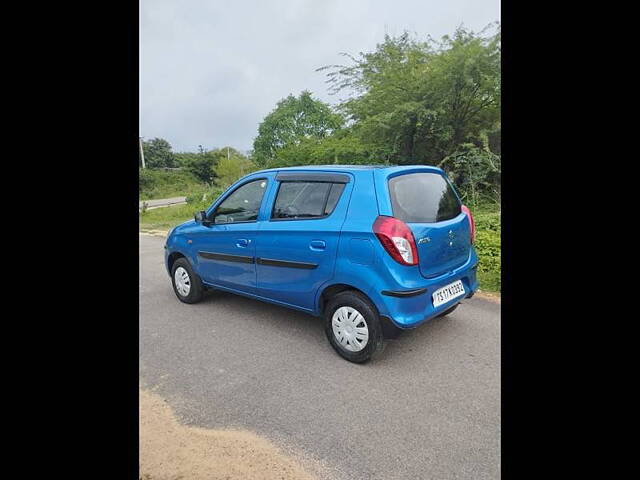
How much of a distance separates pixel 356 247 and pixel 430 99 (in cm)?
615

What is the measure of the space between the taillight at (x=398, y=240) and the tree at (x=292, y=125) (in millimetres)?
7496

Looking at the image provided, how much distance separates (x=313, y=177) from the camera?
3193 mm

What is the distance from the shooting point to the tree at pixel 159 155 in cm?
2859

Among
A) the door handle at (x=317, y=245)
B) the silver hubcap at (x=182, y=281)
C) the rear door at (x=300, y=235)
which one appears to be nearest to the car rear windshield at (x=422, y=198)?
the rear door at (x=300, y=235)

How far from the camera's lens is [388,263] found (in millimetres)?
2635

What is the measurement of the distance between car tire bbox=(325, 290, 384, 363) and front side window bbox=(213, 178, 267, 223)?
1230mm

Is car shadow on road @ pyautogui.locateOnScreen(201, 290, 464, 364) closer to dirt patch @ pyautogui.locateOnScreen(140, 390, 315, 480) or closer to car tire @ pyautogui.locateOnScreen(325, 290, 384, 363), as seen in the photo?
car tire @ pyautogui.locateOnScreen(325, 290, 384, 363)

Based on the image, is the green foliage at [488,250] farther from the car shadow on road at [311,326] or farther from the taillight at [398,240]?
the taillight at [398,240]

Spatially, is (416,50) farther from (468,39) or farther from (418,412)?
(418,412)

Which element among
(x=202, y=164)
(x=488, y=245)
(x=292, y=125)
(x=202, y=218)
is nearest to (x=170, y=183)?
(x=202, y=164)

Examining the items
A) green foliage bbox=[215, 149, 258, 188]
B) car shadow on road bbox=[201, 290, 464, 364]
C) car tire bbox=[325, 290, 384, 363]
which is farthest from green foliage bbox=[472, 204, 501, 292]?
green foliage bbox=[215, 149, 258, 188]

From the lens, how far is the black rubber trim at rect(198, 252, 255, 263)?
358 cm
